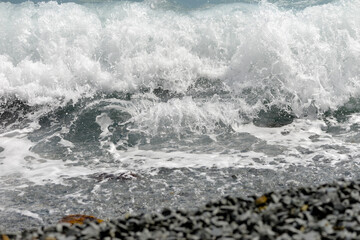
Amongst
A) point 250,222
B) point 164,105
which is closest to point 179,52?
point 164,105

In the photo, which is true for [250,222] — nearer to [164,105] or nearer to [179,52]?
[164,105]

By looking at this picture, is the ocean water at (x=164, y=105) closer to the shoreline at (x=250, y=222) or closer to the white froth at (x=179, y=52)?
the white froth at (x=179, y=52)

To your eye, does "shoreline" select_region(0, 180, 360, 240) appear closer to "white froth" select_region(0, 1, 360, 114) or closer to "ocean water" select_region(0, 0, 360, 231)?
"ocean water" select_region(0, 0, 360, 231)

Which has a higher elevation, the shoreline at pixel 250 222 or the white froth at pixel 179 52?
the white froth at pixel 179 52

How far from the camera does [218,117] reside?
28.6ft

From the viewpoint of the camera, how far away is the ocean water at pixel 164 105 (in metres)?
6.09

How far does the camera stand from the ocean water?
609cm

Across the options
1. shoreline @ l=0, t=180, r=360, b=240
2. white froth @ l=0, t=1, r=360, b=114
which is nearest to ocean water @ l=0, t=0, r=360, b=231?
white froth @ l=0, t=1, r=360, b=114

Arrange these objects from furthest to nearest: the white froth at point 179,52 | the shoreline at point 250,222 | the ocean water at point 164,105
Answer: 1. the white froth at point 179,52
2. the ocean water at point 164,105
3. the shoreline at point 250,222

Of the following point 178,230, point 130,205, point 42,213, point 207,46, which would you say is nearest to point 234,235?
point 178,230

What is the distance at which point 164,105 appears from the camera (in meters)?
9.05

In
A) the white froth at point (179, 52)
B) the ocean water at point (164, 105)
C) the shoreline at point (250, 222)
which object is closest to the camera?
the shoreline at point (250, 222)

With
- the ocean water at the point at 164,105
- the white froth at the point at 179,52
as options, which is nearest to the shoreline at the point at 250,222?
the ocean water at the point at 164,105

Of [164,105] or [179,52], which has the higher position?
[179,52]
